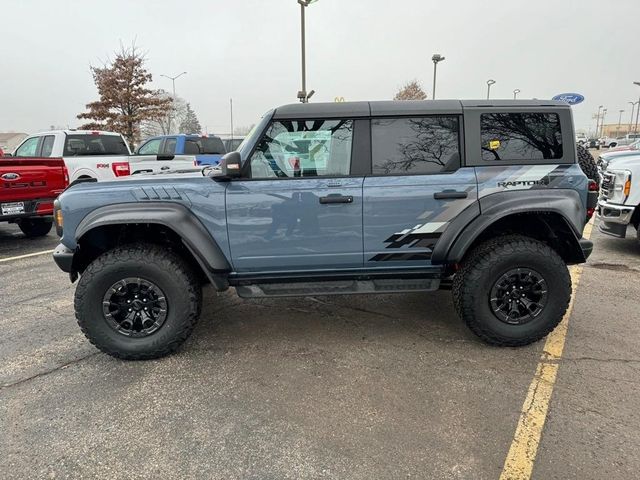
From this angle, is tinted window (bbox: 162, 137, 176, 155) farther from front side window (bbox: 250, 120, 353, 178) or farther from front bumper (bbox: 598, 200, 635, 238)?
front bumper (bbox: 598, 200, 635, 238)

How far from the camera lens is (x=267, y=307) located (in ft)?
14.9

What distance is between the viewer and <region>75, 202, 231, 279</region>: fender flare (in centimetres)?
325

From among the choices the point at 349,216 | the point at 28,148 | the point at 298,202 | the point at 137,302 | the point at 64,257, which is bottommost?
the point at 137,302

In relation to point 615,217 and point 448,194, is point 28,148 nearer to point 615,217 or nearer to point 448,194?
point 448,194

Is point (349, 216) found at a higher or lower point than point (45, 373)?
higher

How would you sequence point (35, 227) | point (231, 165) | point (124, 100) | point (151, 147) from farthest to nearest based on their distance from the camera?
1. point (124, 100)
2. point (151, 147)
3. point (35, 227)
4. point (231, 165)

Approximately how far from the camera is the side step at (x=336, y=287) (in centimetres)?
352

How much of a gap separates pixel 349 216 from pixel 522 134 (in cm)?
152

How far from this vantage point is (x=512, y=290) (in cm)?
349

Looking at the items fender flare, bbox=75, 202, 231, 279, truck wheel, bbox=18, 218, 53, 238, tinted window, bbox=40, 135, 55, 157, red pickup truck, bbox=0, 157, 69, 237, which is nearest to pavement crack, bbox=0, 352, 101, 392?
fender flare, bbox=75, 202, 231, 279

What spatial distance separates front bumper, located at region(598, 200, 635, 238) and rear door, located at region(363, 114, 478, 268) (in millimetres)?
4131

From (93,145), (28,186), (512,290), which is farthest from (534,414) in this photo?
(93,145)

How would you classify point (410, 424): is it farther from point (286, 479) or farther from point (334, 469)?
point (286, 479)

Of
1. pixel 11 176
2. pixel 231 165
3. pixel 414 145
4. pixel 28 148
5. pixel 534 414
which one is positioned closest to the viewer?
pixel 534 414
